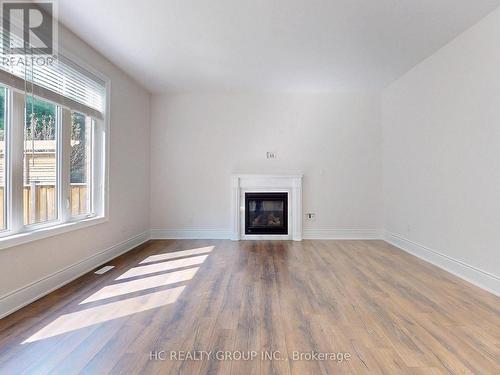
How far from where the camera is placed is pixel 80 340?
180 cm

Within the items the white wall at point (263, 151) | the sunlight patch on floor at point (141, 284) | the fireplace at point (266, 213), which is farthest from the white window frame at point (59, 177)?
the fireplace at point (266, 213)

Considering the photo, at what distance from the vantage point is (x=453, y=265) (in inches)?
125

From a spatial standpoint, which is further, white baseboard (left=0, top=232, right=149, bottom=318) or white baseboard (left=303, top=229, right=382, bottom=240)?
white baseboard (left=303, top=229, right=382, bottom=240)

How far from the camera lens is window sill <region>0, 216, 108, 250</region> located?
2170 mm

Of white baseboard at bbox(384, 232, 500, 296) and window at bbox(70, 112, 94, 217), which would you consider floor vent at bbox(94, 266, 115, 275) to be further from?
white baseboard at bbox(384, 232, 500, 296)

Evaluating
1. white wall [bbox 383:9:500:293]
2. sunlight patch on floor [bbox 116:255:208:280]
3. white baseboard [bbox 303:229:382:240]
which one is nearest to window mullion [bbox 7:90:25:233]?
sunlight patch on floor [bbox 116:255:208:280]

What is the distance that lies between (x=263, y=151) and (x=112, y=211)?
8.99 feet

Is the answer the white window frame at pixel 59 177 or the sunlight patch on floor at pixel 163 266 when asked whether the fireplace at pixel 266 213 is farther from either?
the white window frame at pixel 59 177

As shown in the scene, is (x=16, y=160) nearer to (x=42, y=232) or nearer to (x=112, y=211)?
(x=42, y=232)

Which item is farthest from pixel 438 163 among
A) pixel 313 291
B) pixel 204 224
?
pixel 204 224

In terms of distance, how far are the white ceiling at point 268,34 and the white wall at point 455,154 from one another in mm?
303

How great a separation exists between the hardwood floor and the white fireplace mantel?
5.26 feet

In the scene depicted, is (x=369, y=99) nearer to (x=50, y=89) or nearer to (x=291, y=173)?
(x=291, y=173)

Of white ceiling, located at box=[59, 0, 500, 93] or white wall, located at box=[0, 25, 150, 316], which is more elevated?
white ceiling, located at box=[59, 0, 500, 93]
